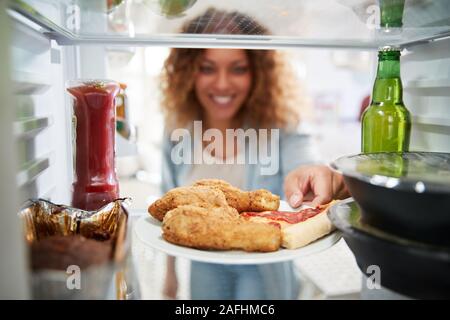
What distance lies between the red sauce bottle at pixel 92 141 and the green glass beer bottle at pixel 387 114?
1.91ft

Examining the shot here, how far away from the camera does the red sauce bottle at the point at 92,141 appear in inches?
37.7

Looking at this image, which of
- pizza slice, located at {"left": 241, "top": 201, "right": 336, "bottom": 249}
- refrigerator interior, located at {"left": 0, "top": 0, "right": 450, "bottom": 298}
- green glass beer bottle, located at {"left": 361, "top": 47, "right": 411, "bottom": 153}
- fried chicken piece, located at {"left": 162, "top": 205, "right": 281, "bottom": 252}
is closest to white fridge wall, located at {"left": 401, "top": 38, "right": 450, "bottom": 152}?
refrigerator interior, located at {"left": 0, "top": 0, "right": 450, "bottom": 298}

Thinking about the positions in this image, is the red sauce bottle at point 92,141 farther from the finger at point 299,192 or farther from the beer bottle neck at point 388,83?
the beer bottle neck at point 388,83

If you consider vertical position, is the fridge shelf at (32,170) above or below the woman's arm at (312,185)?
above

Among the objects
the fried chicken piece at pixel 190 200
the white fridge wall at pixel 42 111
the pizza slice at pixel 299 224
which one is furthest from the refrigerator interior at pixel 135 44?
the pizza slice at pixel 299 224

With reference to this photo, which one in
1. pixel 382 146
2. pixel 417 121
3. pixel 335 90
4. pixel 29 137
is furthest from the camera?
pixel 335 90

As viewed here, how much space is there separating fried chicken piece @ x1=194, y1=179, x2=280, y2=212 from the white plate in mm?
177

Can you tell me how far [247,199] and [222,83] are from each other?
830 mm

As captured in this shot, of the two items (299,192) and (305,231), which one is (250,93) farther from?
(305,231)

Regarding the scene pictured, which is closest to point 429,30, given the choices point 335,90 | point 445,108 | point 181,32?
point 445,108

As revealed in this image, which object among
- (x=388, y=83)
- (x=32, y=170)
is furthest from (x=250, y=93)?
(x=32, y=170)
